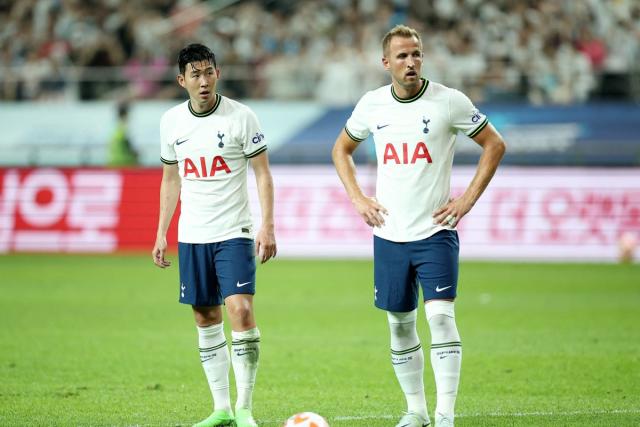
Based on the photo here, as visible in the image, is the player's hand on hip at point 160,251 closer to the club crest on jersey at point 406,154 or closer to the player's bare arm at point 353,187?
the player's bare arm at point 353,187

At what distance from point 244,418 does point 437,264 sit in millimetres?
1571

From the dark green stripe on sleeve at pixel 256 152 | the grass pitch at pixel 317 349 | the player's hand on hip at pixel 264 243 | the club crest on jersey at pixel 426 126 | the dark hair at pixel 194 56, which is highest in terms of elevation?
the dark hair at pixel 194 56

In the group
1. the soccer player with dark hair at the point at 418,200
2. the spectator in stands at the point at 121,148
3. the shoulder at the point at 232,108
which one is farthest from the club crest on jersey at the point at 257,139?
the spectator in stands at the point at 121,148

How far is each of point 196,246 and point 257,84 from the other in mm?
15764

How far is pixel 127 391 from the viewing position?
884 centimetres

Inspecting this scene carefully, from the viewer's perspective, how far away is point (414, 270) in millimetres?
7230

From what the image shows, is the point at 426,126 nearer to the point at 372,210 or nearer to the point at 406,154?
the point at 406,154

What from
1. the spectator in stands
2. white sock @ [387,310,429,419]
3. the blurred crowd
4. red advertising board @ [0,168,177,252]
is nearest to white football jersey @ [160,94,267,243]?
white sock @ [387,310,429,419]

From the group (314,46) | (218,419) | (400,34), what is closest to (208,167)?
(400,34)

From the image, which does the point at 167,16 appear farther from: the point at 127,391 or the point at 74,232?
the point at 127,391

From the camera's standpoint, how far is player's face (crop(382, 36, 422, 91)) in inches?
279

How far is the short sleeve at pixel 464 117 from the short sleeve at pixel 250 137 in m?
1.31

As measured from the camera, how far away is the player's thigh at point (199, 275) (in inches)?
299

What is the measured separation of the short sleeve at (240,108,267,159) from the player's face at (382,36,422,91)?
1.03 metres
